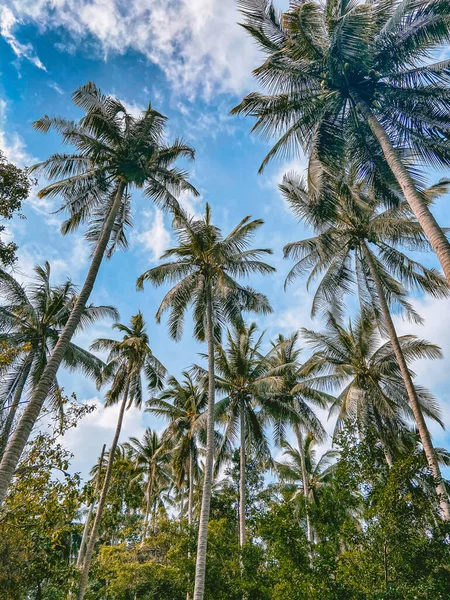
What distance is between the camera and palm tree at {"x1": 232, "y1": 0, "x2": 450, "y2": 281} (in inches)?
349

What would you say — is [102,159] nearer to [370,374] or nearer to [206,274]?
[206,274]

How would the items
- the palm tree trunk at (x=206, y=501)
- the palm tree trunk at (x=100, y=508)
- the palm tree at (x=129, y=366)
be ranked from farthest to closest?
the palm tree at (x=129, y=366) → the palm tree trunk at (x=100, y=508) → the palm tree trunk at (x=206, y=501)

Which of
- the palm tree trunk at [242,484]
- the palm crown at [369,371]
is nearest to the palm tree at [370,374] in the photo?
the palm crown at [369,371]

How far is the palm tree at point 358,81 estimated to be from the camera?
8.86 metres

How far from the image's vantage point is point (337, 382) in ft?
60.6

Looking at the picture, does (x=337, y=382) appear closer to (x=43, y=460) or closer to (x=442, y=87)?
(x=442, y=87)

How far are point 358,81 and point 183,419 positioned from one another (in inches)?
738

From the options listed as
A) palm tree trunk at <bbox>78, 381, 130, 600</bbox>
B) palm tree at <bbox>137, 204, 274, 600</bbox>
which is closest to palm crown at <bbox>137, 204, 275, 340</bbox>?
palm tree at <bbox>137, 204, 274, 600</bbox>

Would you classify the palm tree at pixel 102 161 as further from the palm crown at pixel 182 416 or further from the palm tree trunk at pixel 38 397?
the palm crown at pixel 182 416

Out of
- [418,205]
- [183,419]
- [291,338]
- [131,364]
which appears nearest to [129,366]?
[131,364]

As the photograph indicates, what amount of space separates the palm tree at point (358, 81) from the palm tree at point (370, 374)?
320 inches

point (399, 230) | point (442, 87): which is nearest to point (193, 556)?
point (399, 230)

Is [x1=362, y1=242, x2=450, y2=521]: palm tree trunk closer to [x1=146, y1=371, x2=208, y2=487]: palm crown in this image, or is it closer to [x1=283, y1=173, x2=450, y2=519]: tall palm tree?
[x1=283, y1=173, x2=450, y2=519]: tall palm tree

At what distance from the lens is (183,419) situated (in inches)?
870
